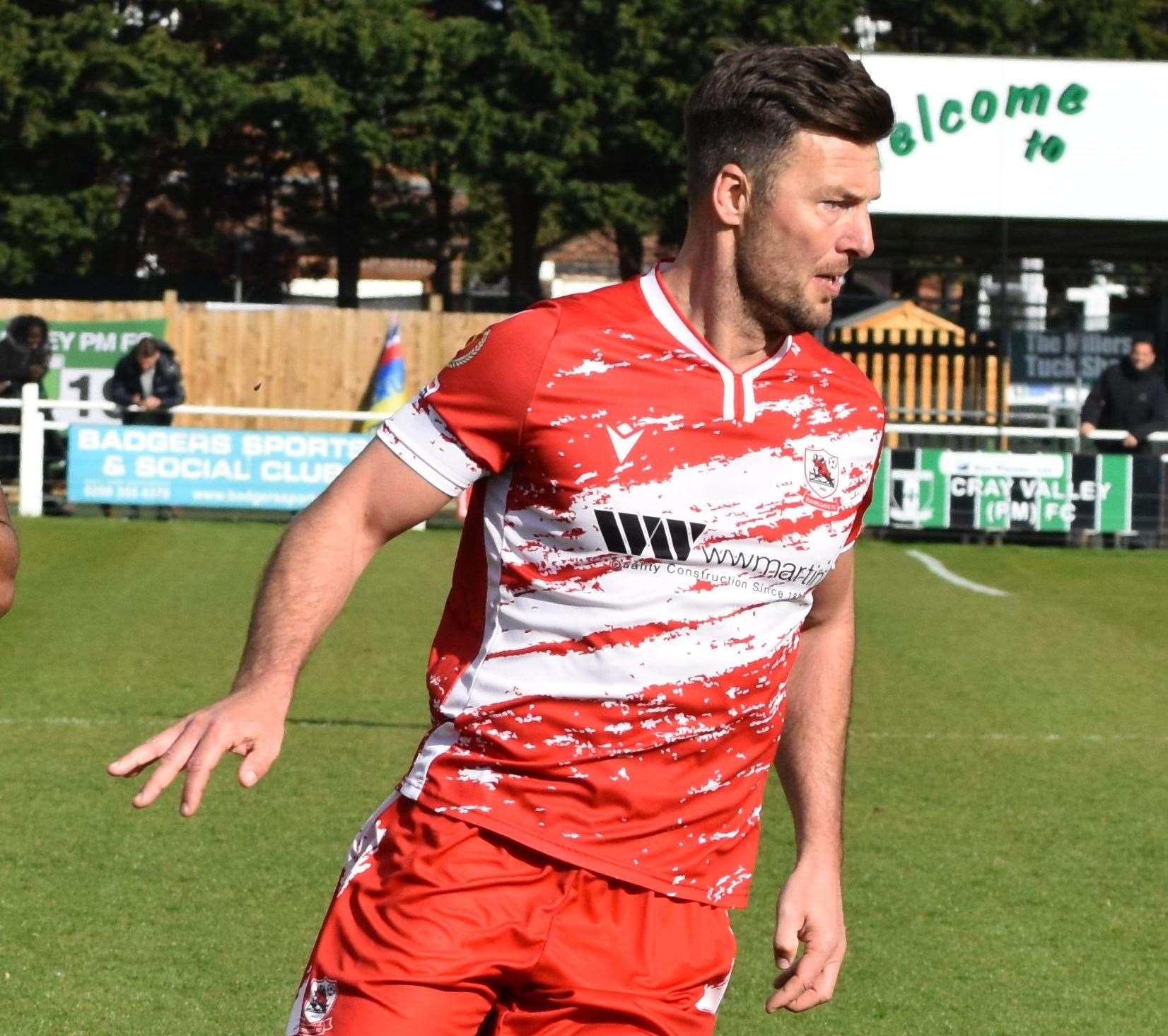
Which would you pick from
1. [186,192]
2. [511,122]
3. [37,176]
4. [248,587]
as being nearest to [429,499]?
[248,587]

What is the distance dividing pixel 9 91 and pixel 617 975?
117 ft

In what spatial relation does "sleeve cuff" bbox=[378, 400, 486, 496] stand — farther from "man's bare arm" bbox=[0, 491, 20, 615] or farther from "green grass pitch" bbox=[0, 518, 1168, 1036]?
"green grass pitch" bbox=[0, 518, 1168, 1036]

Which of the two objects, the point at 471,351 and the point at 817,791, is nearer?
the point at 471,351

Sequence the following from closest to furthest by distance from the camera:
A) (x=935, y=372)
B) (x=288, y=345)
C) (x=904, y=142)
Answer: (x=904, y=142) → (x=935, y=372) → (x=288, y=345)

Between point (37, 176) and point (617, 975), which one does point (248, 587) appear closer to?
point (617, 975)

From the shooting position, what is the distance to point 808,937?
10.2ft

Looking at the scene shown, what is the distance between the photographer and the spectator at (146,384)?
19.9 metres

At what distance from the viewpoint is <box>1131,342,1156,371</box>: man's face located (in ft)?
63.4

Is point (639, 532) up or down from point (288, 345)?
up

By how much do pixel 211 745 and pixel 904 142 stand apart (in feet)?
60.5

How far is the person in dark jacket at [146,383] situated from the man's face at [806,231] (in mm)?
17437

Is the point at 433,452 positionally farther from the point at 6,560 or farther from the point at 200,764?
the point at 6,560

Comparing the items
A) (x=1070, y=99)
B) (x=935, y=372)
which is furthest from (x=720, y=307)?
(x=935, y=372)

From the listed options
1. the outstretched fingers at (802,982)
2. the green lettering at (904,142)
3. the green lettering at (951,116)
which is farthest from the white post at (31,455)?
the outstretched fingers at (802,982)
